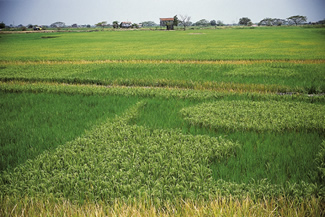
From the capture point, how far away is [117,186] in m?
3.03

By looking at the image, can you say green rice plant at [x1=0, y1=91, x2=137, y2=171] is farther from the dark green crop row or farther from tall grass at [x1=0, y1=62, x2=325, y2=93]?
tall grass at [x1=0, y1=62, x2=325, y2=93]

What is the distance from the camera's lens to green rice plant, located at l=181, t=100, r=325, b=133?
5105mm

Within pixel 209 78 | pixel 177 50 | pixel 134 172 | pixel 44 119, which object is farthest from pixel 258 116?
pixel 177 50

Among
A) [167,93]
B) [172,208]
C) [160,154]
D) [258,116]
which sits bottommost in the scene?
[172,208]

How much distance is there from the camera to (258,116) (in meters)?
5.75

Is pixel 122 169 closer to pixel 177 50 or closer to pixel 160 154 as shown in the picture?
pixel 160 154

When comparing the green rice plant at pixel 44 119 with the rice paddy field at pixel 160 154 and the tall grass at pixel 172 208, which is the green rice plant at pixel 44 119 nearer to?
the rice paddy field at pixel 160 154

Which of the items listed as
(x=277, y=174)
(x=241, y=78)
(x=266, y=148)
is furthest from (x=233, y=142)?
(x=241, y=78)

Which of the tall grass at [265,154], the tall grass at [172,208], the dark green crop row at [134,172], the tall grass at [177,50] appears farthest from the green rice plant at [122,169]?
the tall grass at [177,50]

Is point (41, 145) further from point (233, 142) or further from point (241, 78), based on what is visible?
point (241, 78)

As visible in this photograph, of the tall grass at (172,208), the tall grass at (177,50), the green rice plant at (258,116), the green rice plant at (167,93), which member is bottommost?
the tall grass at (172,208)

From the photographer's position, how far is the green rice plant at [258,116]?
5105 millimetres

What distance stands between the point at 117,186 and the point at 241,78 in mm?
8888

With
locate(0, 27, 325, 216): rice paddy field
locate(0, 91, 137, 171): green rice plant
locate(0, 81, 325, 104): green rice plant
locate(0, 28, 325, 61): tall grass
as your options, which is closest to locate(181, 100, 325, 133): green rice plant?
locate(0, 27, 325, 216): rice paddy field
